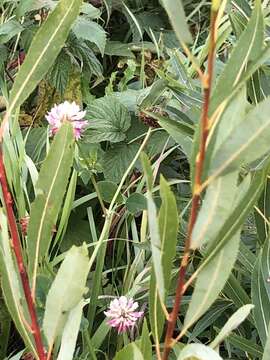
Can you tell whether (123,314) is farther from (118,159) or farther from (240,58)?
(240,58)

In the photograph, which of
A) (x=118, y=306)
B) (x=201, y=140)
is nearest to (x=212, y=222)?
(x=201, y=140)

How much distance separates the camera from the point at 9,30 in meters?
1.80

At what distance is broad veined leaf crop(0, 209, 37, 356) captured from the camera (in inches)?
23.7

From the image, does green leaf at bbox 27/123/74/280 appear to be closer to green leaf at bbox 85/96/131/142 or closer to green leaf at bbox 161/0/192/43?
green leaf at bbox 161/0/192/43

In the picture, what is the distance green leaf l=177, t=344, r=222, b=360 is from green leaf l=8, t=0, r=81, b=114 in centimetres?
25

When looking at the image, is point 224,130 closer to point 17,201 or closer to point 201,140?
point 201,140

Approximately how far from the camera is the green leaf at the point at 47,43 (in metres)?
0.62

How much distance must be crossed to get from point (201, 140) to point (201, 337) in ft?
3.15

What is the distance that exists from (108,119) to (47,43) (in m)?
0.99

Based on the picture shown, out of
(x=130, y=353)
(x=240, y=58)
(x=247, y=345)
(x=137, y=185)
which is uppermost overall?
(x=240, y=58)

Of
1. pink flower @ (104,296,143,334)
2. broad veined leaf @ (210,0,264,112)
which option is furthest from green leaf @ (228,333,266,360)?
broad veined leaf @ (210,0,264,112)

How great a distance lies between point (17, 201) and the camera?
1.43 meters

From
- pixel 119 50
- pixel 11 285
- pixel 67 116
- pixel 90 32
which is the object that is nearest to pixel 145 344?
pixel 11 285

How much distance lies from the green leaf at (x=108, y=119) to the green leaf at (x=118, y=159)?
0.03 metres
